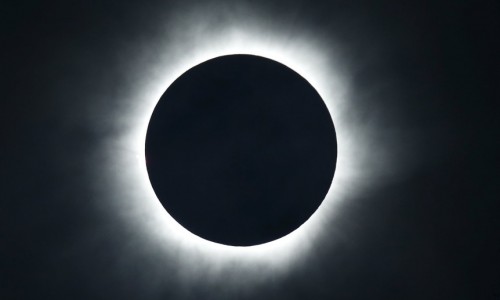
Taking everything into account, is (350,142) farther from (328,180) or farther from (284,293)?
(284,293)

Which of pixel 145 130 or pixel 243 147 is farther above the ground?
pixel 145 130

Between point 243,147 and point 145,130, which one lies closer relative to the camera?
point 243,147

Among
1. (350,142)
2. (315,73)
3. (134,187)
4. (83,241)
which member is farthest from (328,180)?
(83,241)
